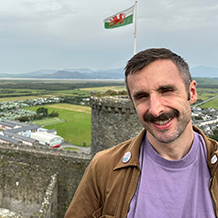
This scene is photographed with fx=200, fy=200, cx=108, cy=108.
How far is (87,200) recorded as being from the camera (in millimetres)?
2455

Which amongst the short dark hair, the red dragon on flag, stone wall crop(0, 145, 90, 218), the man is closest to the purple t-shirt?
the man

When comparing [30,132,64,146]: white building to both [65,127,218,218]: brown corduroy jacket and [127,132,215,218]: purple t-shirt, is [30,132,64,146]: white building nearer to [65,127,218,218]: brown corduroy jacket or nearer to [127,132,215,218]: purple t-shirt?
[65,127,218,218]: brown corduroy jacket

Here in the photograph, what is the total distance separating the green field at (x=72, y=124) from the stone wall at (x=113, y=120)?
3628cm

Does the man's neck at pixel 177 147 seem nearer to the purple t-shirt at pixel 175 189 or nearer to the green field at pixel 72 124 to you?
the purple t-shirt at pixel 175 189

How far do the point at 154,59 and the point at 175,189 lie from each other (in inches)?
53.8

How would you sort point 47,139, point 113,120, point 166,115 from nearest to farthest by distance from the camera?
1. point 166,115
2. point 113,120
3. point 47,139

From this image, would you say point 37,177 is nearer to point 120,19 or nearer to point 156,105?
point 120,19

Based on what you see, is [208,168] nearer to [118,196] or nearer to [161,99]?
[161,99]

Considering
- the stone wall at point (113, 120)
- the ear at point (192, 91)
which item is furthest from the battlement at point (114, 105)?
the ear at point (192, 91)

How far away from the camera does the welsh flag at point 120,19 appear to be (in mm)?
9578

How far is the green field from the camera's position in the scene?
164 feet

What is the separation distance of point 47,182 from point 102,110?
664 cm

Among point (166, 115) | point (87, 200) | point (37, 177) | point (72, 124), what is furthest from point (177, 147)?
point (72, 124)

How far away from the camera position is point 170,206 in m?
2.03
